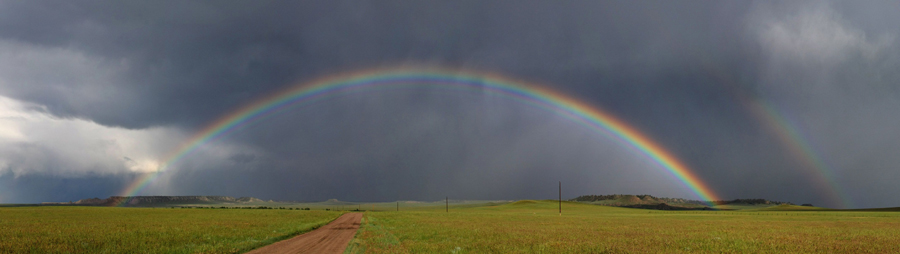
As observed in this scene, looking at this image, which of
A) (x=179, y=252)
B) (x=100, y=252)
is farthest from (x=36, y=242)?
(x=179, y=252)

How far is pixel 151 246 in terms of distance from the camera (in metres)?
21.4

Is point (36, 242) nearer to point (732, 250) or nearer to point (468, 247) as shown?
point (468, 247)

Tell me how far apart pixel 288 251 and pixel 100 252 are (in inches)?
321

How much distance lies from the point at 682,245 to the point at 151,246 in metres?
28.2

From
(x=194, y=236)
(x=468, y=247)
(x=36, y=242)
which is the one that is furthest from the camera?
(x=194, y=236)

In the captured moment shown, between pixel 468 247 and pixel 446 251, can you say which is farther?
pixel 468 247

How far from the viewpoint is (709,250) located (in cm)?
1942

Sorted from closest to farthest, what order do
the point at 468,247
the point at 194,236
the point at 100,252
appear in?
the point at 100,252, the point at 468,247, the point at 194,236

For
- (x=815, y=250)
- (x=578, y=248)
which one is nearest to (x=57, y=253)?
(x=578, y=248)

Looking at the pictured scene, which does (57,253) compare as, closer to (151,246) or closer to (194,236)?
(151,246)

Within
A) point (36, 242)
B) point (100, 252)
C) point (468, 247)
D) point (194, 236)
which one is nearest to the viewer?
point (100, 252)

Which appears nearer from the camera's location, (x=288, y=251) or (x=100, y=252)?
(x=100, y=252)

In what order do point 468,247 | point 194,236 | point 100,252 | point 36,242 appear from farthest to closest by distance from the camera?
point 194,236 → point 36,242 → point 468,247 → point 100,252

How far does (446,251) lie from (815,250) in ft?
56.4
